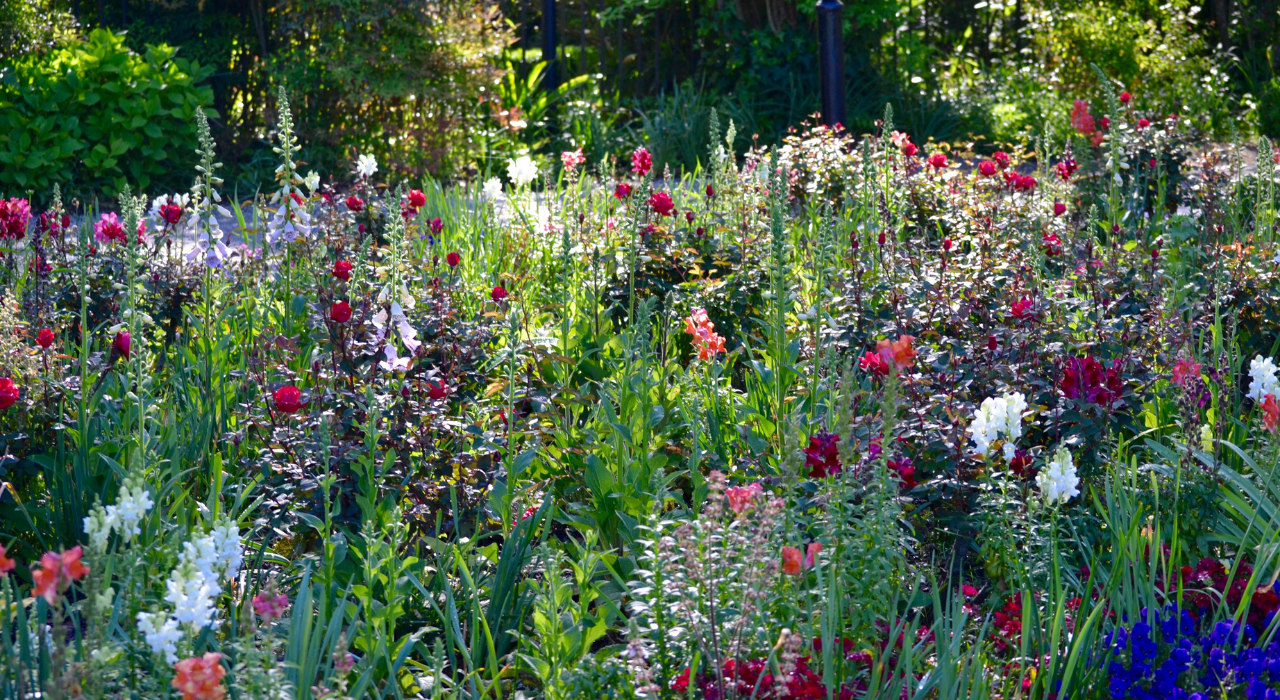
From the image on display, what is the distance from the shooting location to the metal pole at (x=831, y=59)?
23.0 feet

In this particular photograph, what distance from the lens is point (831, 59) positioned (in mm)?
7062

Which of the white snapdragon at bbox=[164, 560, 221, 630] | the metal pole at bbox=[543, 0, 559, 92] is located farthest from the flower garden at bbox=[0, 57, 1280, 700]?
the metal pole at bbox=[543, 0, 559, 92]

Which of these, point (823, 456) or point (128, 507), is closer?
point (128, 507)

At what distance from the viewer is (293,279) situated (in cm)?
411

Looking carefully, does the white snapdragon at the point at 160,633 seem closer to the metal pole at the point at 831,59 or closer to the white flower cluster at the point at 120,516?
the white flower cluster at the point at 120,516

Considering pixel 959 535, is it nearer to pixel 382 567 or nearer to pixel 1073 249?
pixel 382 567

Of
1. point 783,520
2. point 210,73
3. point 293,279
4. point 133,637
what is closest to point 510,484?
point 783,520

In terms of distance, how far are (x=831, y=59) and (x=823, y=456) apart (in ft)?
17.1

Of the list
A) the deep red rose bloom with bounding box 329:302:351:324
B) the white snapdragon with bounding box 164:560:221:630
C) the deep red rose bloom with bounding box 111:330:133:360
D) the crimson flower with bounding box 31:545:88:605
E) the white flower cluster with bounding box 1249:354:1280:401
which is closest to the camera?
the crimson flower with bounding box 31:545:88:605

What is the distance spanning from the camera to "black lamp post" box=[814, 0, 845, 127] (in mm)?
7000

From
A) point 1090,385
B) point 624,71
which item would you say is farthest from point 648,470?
point 624,71

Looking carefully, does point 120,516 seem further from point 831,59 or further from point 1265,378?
point 831,59

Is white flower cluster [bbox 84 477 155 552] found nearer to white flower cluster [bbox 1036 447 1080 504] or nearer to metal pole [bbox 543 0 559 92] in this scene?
white flower cluster [bbox 1036 447 1080 504]

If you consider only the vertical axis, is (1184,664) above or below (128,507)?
below
